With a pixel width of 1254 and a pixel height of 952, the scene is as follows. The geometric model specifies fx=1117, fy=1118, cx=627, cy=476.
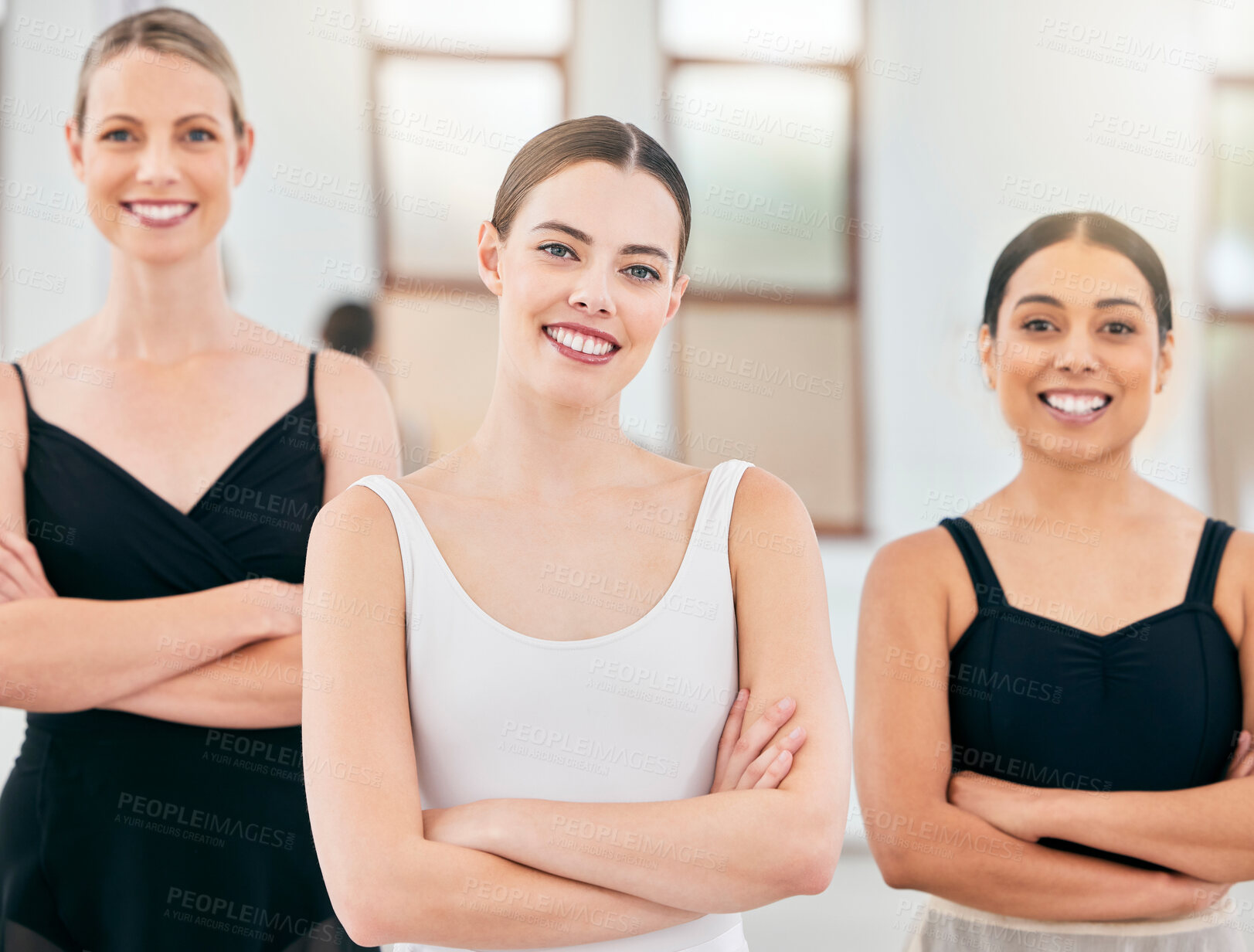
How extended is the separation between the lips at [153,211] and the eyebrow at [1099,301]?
150 cm

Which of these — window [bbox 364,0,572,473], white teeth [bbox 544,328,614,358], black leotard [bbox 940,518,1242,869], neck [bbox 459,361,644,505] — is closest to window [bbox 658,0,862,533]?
window [bbox 364,0,572,473]

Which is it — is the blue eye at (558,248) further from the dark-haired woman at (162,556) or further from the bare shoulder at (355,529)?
the dark-haired woman at (162,556)

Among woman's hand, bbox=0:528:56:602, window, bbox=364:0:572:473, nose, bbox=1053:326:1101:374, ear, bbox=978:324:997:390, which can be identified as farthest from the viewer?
window, bbox=364:0:572:473

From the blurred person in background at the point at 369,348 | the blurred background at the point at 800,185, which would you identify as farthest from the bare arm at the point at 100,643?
the blurred background at the point at 800,185

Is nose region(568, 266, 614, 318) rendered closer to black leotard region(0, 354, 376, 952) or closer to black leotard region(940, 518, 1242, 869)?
black leotard region(0, 354, 376, 952)

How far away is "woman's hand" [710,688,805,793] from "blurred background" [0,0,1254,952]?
7.83 feet

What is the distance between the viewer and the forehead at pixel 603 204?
145cm

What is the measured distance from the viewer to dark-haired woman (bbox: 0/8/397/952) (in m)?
1.78

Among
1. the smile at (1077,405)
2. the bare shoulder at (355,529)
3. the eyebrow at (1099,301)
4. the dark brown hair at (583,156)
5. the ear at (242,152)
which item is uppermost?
the ear at (242,152)

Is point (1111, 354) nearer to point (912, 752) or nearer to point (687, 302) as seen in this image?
point (912, 752)

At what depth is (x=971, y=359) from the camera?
213 centimetres

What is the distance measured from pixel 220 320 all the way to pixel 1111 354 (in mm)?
1579

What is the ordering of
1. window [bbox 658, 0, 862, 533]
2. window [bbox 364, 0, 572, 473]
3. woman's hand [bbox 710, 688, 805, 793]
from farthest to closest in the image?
window [bbox 658, 0, 862, 533] → window [bbox 364, 0, 572, 473] → woman's hand [bbox 710, 688, 805, 793]

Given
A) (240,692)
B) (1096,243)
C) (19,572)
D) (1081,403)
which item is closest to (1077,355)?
(1081,403)
